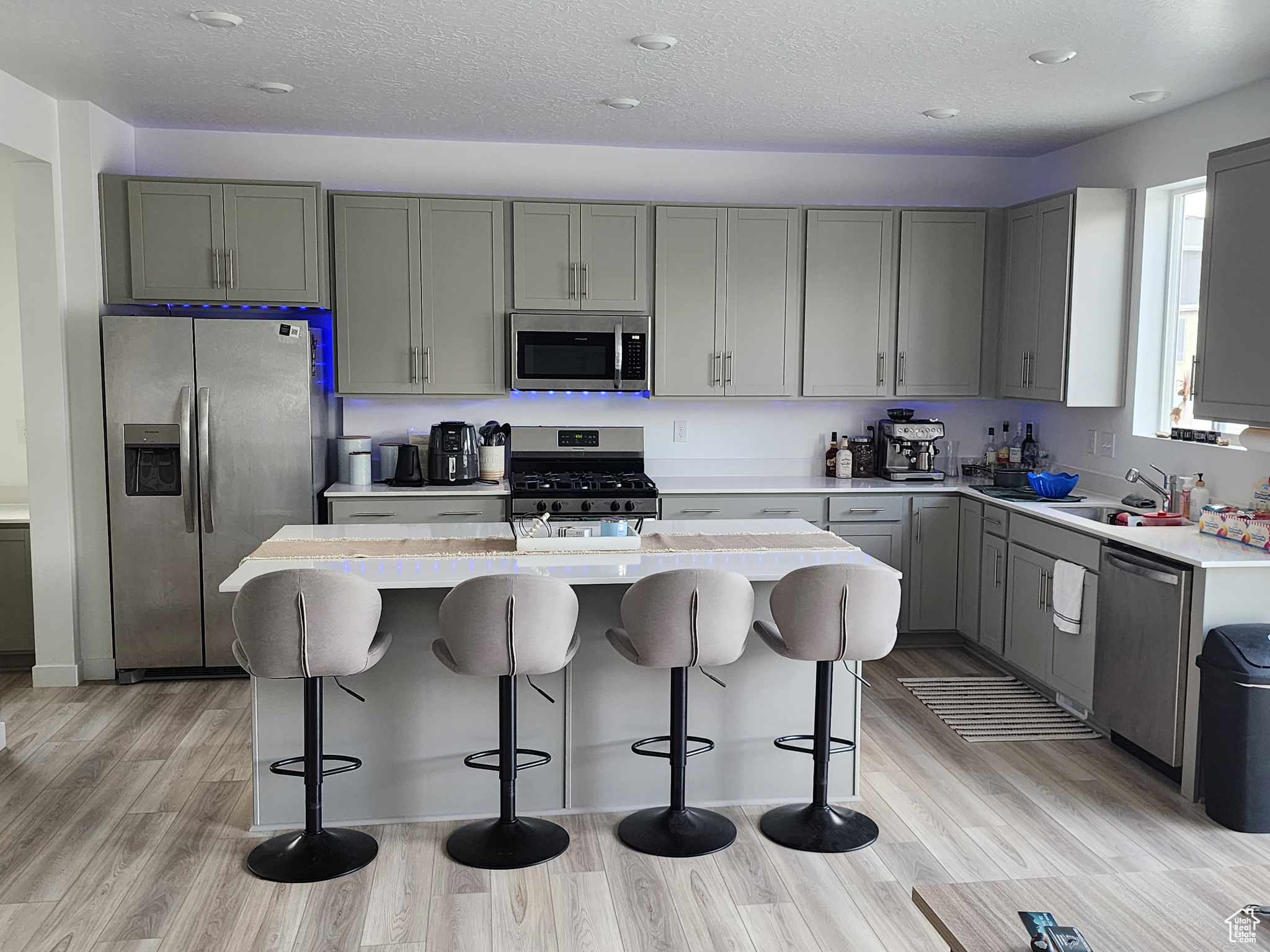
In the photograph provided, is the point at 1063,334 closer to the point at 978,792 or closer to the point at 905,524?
the point at 905,524

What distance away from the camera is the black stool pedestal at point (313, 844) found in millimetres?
3102

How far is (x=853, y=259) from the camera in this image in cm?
561

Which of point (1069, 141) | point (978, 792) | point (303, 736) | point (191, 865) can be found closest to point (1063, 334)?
point (1069, 141)

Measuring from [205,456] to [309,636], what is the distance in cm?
234

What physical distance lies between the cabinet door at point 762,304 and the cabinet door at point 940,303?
2.00ft

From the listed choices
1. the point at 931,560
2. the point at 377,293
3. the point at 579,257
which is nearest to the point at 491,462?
the point at 377,293

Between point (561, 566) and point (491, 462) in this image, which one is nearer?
point (561, 566)

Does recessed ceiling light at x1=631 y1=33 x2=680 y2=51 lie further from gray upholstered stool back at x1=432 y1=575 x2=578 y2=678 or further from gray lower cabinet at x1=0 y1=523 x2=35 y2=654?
gray lower cabinet at x1=0 y1=523 x2=35 y2=654

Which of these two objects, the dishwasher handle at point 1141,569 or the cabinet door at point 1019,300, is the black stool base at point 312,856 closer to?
the dishwasher handle at point 1141,569

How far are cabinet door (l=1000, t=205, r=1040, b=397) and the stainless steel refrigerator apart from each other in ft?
11.9

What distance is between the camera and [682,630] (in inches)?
120

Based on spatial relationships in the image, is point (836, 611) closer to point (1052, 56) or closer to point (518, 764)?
point (518, 764)

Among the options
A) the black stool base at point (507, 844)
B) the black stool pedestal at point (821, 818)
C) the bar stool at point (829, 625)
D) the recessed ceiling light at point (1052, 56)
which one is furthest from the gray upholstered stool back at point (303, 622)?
the recessed ceiling light at point (1052, 56)

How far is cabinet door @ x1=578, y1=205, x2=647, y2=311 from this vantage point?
542 centimetres
